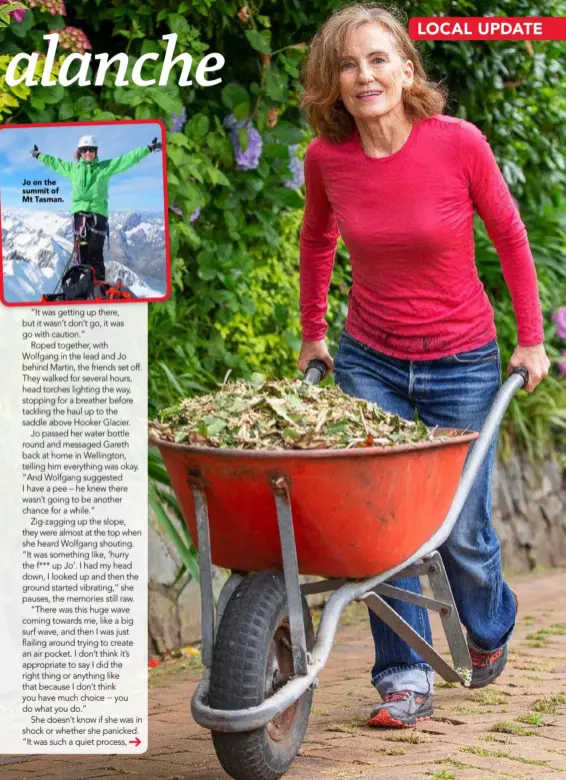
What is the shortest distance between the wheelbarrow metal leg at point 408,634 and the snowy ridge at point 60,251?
0.76 meters

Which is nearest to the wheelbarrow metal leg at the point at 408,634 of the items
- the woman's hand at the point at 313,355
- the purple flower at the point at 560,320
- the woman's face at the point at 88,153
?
the woman's hand at the point at 313,355

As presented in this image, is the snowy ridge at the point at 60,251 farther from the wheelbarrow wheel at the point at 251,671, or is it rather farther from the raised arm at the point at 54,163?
the wheelbarrow wheel at the point at 251,671

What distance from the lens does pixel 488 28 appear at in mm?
4684

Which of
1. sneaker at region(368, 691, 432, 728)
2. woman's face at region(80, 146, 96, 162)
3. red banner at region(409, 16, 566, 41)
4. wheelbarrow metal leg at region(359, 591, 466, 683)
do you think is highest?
red banner at region(409, 16, 566, 41)

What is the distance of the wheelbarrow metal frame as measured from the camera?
7.20ft

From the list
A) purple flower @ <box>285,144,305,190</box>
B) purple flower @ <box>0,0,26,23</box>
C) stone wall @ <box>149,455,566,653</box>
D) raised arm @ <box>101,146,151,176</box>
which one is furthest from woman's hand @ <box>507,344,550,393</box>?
stone wall @ <box>149,455,566,653</box>

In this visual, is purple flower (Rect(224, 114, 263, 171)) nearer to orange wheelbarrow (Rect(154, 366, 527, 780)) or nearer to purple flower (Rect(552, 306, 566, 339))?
orange wheelbarrow (Rect(154, 366, 527, 780))

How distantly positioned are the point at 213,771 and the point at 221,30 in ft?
7.90

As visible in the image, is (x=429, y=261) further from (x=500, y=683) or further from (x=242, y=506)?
(x=500, y=683)

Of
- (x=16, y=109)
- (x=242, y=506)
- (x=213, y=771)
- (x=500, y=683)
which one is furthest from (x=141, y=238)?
(x=500, y=683)

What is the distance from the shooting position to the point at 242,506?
2.28 meters

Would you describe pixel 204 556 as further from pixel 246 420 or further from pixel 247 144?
pixel 247 144

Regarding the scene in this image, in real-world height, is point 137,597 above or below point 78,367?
below

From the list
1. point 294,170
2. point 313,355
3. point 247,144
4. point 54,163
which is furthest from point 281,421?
point 294,170
